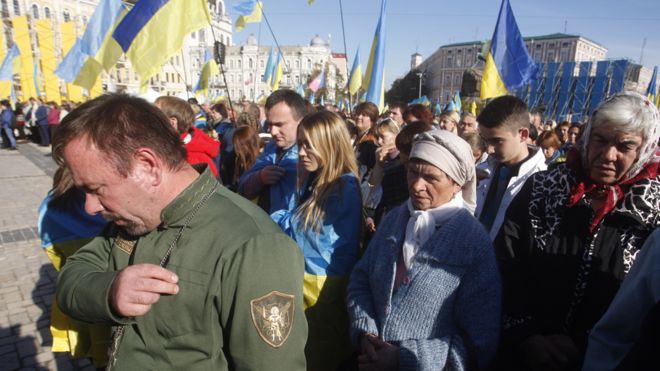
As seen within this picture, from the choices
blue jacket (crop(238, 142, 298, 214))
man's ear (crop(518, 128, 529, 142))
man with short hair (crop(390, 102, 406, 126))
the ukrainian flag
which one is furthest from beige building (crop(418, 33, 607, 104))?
the ukrainian flag

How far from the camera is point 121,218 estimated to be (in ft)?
4.44

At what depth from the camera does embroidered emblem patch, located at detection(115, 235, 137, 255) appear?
1.47 m

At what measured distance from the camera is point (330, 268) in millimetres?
2273

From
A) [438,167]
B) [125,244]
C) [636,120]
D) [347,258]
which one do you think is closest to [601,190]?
[636,120]

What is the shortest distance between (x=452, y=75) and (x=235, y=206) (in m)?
100

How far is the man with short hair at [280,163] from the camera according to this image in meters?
2.94

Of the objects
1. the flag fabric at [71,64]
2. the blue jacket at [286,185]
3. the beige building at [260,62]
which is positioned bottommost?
the blue jacket at [286,185]

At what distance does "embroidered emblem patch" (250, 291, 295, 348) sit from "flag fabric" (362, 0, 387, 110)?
617 cm

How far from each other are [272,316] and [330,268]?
3.60 ft

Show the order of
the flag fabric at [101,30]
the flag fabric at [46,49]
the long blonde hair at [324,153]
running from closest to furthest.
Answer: the long blonde hair at [324,153] → the flag fabric at [101,30] → the flag fabric at [46,49]

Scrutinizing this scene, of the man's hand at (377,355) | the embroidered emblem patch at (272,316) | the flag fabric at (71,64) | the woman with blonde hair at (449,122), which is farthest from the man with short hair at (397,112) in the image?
the flag fabric at (71,64)

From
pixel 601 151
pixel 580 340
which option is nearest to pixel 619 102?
pixel 601 151

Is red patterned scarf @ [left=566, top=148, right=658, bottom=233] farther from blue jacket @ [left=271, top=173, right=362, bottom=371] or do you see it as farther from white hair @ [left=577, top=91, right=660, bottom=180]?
blue jacket @ [left=271, top=173, right=362, bottom=371]

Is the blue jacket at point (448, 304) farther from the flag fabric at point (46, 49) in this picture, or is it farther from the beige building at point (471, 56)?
the beige building at point (471, 56)
